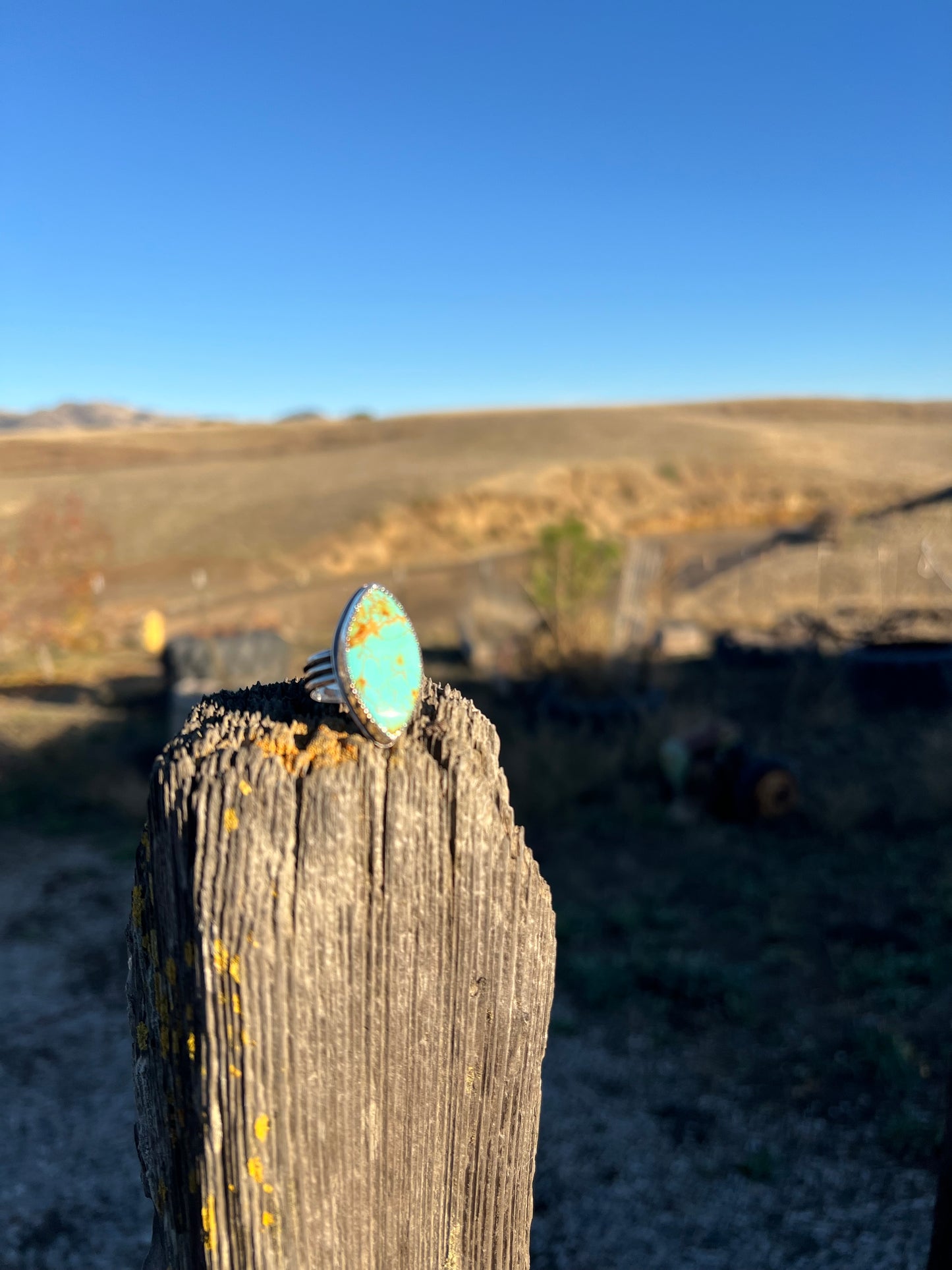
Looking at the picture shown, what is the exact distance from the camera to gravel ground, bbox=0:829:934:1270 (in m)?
3.17

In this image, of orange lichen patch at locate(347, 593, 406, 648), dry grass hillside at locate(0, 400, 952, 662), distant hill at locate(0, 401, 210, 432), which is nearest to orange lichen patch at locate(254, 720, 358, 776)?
orange lichen patch at locate(347, 593, 406, 648)

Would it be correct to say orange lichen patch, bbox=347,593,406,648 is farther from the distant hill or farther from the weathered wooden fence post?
the distant hill

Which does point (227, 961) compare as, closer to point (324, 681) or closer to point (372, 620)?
point (324, 681)

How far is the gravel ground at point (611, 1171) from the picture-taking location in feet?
10.4

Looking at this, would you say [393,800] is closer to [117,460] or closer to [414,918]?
[414,918]

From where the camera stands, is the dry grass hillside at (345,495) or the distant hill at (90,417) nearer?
the dry grass hillside at (345,495)

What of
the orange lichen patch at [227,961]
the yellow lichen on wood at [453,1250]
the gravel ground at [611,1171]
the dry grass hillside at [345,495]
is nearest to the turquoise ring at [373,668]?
the orange lichen patch at [227,961]

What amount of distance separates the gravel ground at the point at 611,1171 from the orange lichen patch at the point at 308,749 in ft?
9.98

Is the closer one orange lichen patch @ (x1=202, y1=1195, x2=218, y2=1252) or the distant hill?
orange lichen patch @ (x1=202, y1=1195, x2=218, y2=1252)

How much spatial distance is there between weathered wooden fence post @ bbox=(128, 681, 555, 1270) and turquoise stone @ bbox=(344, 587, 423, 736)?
33 millimetres

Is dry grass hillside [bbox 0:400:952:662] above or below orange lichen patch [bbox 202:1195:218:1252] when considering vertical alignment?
above

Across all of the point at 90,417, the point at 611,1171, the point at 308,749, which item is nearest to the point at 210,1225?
the point at 308,749

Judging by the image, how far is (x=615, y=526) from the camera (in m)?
30.6

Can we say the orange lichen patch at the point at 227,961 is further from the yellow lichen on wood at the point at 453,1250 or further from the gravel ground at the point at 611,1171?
the gravel ground at the point at 611,1171
